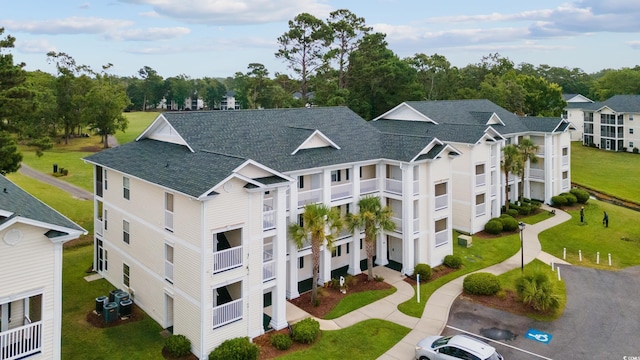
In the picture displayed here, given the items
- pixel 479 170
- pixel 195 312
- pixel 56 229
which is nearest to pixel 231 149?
pixel 195 312

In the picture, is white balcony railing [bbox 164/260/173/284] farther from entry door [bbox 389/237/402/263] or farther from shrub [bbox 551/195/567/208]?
shrub [bbox 551/195/567/208]

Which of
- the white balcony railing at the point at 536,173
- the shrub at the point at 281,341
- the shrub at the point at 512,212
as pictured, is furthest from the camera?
the white balcony railing at the point at 536,173

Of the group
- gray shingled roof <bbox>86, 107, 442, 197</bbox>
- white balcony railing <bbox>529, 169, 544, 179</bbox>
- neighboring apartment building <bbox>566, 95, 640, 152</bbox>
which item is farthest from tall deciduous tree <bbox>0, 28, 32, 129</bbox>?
neighboring apartment building <bbox>566, 95, 640, 152</bbox>

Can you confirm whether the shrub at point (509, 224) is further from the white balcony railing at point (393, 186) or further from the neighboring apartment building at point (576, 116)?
the neighboring apartment building at point (576, 116)

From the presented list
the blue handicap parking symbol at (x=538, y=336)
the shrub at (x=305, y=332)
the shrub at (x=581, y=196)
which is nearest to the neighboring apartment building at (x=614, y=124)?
the shrub at (x=581, y=196)

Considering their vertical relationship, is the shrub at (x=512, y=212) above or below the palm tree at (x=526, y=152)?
below
